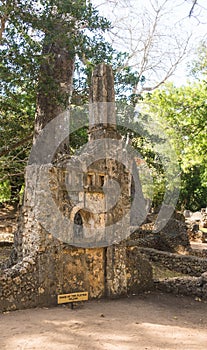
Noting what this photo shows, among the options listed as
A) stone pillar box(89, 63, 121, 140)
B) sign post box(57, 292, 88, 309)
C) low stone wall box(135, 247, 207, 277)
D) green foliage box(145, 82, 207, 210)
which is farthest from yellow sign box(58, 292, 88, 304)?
green foliage box(145, 82, 207, 210)

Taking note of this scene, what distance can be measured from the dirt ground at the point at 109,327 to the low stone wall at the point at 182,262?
149 inches

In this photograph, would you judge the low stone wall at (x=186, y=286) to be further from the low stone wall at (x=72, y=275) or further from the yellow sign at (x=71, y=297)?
the yellow sign at (x=71, y=297)

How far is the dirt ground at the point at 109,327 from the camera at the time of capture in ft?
17.9

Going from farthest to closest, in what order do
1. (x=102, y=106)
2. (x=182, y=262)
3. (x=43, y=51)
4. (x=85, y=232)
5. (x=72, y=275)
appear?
(x=182, y=262)
(x=43, y=51)
(x=102, y=106)
(x=85, y=232)
(x=72, y=275)

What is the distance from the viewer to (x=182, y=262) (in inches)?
501

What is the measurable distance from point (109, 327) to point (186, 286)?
3235 millimetres

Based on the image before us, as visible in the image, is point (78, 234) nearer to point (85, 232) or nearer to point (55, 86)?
point (85, 232)

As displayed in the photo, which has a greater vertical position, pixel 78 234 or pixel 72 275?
A: pixel 78 234

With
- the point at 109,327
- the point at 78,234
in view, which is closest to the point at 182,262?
the point at 78,234

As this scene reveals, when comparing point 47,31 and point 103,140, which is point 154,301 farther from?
point 47,31

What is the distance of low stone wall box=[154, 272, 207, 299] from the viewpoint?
876 centimetres

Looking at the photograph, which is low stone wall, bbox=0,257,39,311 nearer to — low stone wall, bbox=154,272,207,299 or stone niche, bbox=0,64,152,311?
stone niche, bbox=0,64,152,311

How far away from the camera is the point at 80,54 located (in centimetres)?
1103

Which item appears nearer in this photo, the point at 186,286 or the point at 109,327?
the point at 109,327
